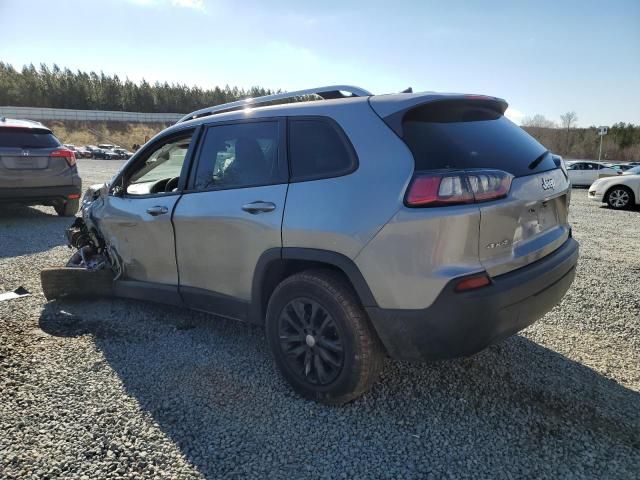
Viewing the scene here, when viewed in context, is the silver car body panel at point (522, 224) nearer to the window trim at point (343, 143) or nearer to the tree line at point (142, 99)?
the window trim at point (343, 143)

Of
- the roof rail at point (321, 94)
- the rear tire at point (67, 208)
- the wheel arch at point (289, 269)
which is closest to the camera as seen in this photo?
the wheel arch at point (289, 269)

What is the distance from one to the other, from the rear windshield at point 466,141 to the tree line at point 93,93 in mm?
76505

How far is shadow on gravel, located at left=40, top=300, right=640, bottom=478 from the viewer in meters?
2.30

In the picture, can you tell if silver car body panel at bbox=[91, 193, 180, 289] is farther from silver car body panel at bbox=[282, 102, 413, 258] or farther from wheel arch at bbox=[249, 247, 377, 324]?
silver car body panel at bbox=[282, 102, 413, 258]

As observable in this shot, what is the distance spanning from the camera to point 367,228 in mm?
2422

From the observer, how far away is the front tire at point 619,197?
12562mm

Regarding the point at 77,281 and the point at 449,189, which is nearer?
the point at 449,189

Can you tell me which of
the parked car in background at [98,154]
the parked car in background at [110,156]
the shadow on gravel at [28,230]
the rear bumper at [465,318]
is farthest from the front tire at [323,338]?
the parked car in background at [98,154]

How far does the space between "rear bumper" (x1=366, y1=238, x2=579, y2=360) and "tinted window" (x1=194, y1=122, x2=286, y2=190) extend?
3.76 ft

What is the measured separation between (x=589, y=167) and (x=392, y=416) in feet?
82.4

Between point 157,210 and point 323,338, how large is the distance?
5.85 ft

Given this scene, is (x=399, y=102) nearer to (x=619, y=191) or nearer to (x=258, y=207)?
(x=258, y=207)

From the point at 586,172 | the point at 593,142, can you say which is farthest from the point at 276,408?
the point at 593,142

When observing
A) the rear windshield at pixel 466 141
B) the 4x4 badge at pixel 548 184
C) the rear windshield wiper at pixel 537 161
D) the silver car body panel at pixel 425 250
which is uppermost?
the rear windshield at pixel 466 141
